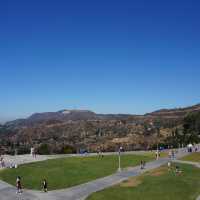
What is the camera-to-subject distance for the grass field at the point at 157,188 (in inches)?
1332

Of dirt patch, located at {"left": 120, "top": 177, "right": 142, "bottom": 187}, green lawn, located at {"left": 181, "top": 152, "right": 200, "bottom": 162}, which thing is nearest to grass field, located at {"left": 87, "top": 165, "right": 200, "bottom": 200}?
dirt patch, located at {"left": 120, "top": 177, "right": 142, "bottom": 187}

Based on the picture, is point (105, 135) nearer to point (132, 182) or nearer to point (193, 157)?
point (193, 157)

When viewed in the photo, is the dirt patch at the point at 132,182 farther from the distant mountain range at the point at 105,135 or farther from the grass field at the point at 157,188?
the distant mountain range at the point at 105,135

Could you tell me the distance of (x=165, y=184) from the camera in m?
38.0

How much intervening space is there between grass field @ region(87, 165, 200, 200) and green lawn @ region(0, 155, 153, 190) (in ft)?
18.8

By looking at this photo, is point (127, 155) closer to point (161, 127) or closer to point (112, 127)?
point (161, 127)

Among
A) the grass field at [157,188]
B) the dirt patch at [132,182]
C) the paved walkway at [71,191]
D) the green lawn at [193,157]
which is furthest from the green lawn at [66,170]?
the grass field at [157,188]

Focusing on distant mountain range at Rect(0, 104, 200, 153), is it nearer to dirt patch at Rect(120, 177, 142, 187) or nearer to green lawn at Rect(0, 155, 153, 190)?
green lawn at Rect(0, 155, 153, 190)

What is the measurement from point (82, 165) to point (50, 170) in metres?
5.90

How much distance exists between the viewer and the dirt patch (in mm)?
38303

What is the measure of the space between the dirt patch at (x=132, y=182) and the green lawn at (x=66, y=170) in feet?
15.7

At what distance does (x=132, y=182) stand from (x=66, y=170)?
1199 centimetres

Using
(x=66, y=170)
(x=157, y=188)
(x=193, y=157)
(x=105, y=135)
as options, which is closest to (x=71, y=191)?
(x=157, y=188)

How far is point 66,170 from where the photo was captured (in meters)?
48.8
